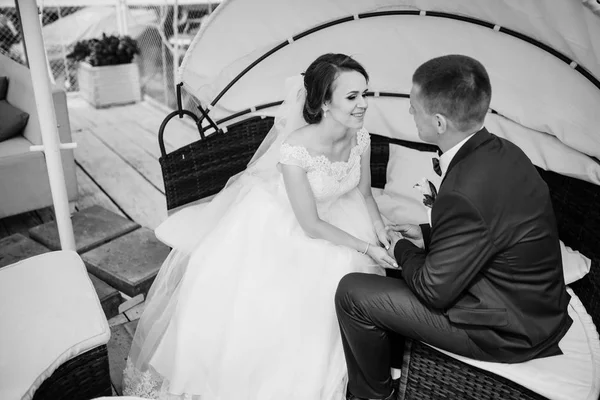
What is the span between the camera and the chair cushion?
360 centimetres

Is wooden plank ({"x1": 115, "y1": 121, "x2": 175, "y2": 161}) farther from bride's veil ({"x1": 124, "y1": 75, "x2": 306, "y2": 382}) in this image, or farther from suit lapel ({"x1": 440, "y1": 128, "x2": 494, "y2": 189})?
suit lapel ({"x1": 440, "y1": 128, "x2": 494, "y2": 189})

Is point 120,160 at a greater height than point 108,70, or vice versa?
point 108,70

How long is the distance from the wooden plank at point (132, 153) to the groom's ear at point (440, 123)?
306 cm

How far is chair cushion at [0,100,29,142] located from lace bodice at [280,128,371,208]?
2484 mm

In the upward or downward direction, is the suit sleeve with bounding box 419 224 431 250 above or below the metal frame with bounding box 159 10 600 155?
below

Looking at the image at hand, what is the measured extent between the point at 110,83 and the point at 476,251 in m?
6.39

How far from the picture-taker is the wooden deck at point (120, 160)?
12.6 ft

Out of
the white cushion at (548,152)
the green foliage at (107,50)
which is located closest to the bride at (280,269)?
the white cushion at (548,152)

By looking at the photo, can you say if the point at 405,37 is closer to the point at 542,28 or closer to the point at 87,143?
the point at 542,28

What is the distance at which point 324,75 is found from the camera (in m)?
2.19

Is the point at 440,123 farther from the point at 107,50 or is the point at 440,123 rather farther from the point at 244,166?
the point at 107,50

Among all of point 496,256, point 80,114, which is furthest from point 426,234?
point 80,114

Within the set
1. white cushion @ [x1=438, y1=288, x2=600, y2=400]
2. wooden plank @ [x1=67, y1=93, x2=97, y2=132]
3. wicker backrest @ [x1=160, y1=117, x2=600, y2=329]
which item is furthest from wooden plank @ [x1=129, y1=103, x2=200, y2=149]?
white cushion @ [x1=438, y1=288, x2=600, y2=400]

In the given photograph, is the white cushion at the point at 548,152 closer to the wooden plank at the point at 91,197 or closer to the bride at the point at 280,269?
the bride at the point at 280,269
